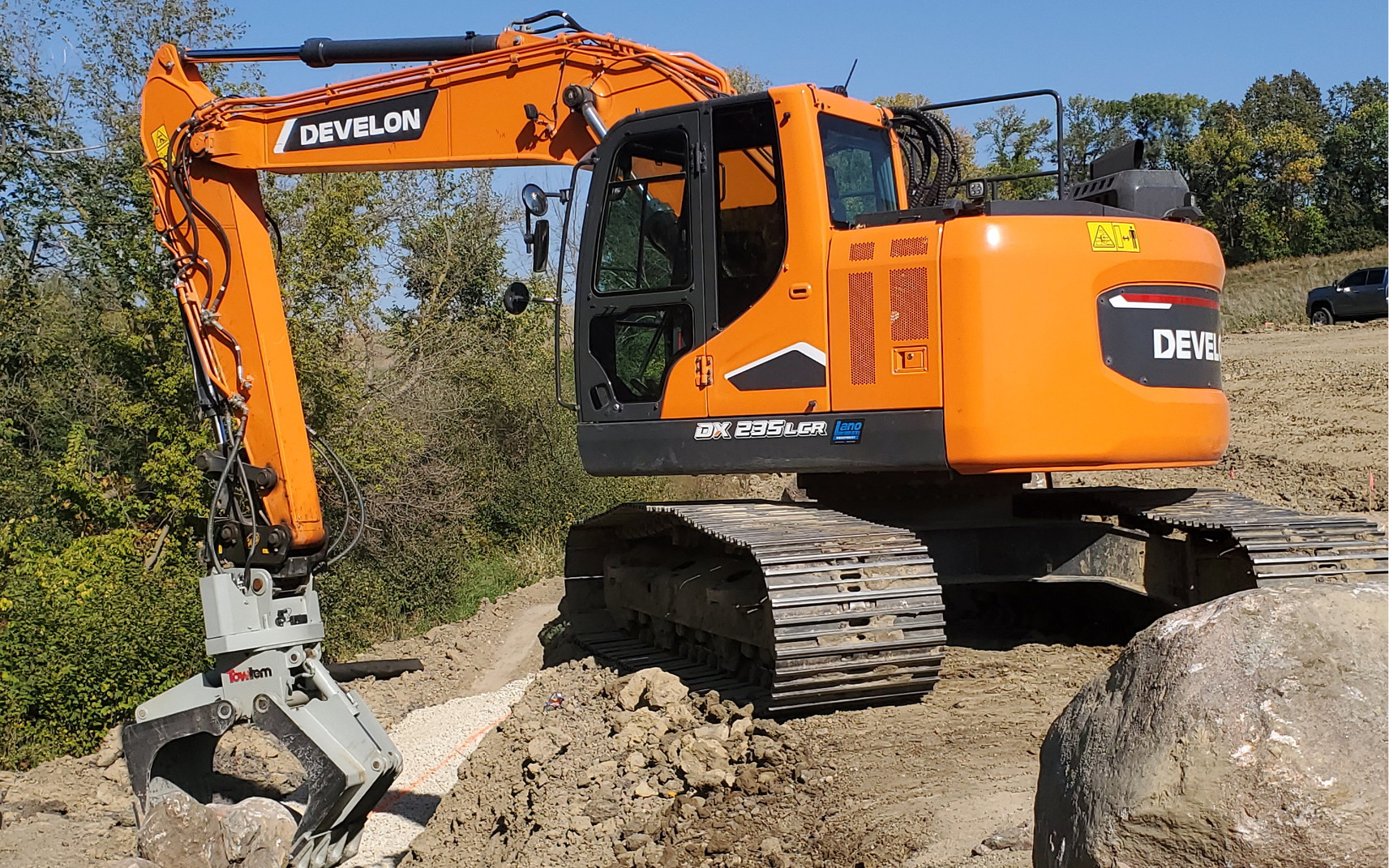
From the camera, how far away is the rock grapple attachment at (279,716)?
5.98m

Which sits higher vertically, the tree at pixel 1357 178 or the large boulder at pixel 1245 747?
the tree at pixel 1357 178

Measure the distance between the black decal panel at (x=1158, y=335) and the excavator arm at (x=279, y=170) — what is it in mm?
2624

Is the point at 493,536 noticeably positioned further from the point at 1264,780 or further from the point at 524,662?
the point at 1264,780

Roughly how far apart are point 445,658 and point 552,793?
6.43 metres

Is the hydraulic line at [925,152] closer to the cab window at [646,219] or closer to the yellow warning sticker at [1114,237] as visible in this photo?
the yellow warning sticker at [1114,237]

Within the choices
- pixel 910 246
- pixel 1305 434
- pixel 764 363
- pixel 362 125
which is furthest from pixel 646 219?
pixel 1305 434

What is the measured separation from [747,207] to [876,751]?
2817mm

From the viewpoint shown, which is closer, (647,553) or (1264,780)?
(1264,780)

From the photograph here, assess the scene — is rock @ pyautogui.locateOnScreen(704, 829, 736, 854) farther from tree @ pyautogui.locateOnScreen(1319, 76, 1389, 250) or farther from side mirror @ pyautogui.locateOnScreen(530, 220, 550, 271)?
tree @ pyautogui.locateOnScreen(1319, 76, 1389, 250)

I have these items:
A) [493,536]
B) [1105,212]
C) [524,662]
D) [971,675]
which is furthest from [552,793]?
[493,536]

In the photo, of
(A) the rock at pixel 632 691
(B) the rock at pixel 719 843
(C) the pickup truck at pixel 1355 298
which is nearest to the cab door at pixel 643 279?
(A) the rock at pixel 632 691

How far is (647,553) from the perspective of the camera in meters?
8.40

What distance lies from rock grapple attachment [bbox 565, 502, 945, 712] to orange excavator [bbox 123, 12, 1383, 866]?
0.07 ft

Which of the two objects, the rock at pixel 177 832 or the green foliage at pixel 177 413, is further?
the green foliage at pixel 177 413
